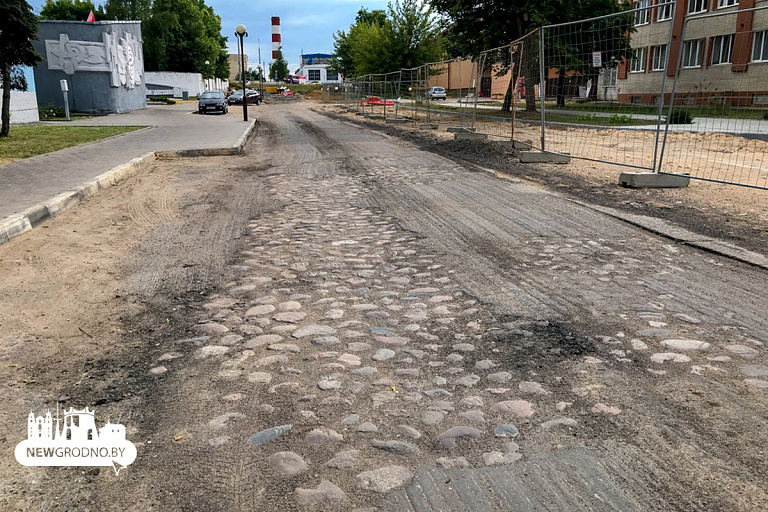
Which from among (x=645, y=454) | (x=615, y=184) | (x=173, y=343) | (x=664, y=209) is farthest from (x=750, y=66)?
(x=173, y=343)

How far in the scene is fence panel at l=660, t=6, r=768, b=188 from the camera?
949cm

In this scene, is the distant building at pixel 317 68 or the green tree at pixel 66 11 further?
the distant building at pixel 317 68

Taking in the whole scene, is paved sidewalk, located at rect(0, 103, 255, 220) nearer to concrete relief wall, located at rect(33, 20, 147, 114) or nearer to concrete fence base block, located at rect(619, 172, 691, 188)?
concrete fence base block, located at rect(619, 172, 691, 188)

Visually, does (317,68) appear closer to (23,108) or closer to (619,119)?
(23,108)

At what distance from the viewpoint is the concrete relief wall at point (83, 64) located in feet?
113

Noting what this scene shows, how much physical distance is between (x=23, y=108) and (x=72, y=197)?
891 inches

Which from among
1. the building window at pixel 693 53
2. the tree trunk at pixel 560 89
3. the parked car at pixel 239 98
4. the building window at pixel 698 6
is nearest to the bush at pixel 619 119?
the tree trunk at pixel 560 89

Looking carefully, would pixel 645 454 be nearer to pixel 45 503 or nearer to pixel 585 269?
pixel 45 503

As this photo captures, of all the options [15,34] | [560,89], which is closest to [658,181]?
[560,89]
